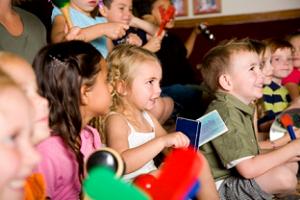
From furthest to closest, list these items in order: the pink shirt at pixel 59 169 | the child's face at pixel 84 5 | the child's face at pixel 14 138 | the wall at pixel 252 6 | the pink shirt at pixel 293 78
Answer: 1. the wall at pixel 252 6
2. the pink shirt at pixel 293 78
3. the child's face at pixel 84 5
4. the pink shirt at pixel 59 169
5. the child's face at pixel 14 138

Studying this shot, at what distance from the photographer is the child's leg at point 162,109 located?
1748 millimetres

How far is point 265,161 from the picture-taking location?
1.37 meters

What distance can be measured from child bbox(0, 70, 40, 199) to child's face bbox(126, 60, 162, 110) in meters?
0.78

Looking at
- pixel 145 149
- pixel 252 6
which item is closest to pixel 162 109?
pixel 145 149

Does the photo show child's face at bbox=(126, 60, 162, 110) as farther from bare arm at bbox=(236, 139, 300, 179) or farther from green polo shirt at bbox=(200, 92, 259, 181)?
bare arm at bbox=(236, 139, 300, 179)

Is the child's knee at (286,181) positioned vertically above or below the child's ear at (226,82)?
below

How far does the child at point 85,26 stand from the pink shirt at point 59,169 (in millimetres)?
357

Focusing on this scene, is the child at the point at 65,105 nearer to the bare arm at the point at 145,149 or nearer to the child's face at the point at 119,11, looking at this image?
the bare arm at the point at 145,149

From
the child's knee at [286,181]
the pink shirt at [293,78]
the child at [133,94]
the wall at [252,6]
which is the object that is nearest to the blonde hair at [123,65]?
the child at [133,94]

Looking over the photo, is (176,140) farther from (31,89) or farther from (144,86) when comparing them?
(31,89)

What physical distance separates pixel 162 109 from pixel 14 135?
4.09ft

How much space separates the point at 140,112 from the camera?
4.65ft

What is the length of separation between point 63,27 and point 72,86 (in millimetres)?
450

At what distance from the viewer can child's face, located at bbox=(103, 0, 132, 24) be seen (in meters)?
1.79
